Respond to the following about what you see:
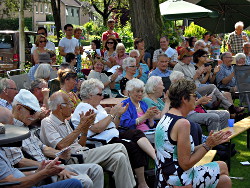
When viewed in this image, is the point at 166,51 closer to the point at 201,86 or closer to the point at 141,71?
the point at 141,71

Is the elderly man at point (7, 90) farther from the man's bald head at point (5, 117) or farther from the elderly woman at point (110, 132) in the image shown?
the man's bald head at point (5, 117)

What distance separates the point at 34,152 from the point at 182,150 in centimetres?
160

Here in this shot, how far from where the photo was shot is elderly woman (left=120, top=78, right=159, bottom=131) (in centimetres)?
703

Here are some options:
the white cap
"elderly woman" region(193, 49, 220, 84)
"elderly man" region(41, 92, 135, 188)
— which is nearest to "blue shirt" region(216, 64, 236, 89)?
"elderly woman" region(193, 49, 220, 84)

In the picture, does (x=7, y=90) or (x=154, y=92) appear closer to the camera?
→ (x=7, y=90)

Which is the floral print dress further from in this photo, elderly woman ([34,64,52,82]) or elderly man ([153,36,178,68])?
elderly man ([153,36,178,68])

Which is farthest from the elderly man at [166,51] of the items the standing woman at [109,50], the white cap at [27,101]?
the white cap at [27,101]

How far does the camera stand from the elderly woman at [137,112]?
23.1ft

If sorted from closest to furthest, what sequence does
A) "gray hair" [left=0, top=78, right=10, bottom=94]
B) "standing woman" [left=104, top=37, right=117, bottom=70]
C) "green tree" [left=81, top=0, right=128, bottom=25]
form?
"gray hair" [left=0, top=78, right=10, bottom=94], "standing woman" [left=104, top=37, right=117, bottom=70], "green tree" [left=81, top=0, right=128, bottom=25]

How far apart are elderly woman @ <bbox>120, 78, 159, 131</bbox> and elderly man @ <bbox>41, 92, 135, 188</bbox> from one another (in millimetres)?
1048

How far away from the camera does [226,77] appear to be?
→ 11344 mm

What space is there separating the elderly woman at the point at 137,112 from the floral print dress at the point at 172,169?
207 cm

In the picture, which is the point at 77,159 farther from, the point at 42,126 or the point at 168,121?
the point at 168,121

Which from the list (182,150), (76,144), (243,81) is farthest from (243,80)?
(182,150)
